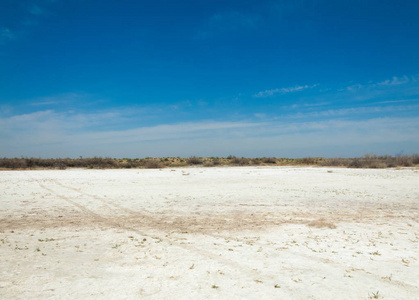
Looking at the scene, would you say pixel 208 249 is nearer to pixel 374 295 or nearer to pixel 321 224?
pixel 374 295

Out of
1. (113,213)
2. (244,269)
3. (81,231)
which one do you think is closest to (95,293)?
(244,269)

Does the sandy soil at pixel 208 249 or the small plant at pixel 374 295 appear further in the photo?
the sandy soil at pixel 208 249

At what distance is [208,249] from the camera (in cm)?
617

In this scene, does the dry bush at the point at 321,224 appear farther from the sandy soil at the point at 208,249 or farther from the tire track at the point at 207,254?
the tire track at the point at 207,254

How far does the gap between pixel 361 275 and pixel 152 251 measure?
369 cm

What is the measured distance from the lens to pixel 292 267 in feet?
17.0

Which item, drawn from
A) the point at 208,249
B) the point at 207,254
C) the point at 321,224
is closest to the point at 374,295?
the point at 207,254

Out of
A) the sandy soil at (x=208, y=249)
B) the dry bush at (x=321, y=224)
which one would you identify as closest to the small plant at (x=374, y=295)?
the sandy soil at (x=208, y=249)

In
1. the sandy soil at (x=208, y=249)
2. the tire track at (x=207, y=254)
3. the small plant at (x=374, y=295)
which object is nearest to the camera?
the small plant at (x=374, y=295)

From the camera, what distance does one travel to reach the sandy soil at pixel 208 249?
4352 millimetres

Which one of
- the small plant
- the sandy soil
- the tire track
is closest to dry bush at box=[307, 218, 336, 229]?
the sandy soil

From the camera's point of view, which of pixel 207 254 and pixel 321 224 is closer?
pixel 207 254

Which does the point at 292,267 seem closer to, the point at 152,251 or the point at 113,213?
the point at 152,251

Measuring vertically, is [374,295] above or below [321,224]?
below
